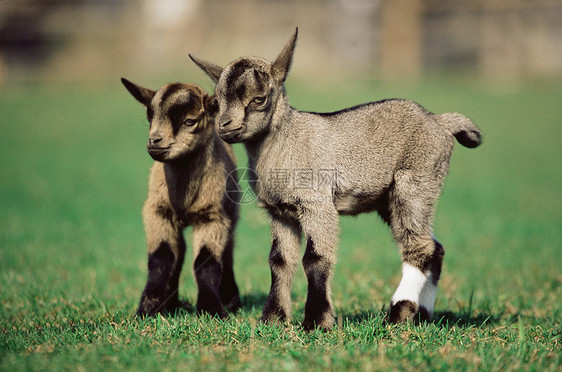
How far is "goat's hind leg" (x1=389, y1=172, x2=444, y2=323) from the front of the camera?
577 cm

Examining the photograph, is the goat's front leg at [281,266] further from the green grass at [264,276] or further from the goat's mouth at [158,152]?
the goat's mouth at [158,152]

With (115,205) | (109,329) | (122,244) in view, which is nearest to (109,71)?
(115,205)

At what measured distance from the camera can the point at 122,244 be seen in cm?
1127

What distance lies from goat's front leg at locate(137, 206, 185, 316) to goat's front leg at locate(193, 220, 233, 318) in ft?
0.70

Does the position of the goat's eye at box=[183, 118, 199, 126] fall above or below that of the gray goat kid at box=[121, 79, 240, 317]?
above

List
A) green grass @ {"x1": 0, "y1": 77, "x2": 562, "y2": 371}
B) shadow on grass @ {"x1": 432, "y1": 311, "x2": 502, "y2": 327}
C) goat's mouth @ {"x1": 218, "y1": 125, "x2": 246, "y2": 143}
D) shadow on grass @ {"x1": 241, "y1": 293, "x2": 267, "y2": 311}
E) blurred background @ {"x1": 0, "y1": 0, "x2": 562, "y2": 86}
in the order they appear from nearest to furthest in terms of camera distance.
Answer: green grass @ {"x1": 0, "y1": 77, "x2": 562, "y2": 371} < goat's mouth @ {"x1": 218, "y1": 125, "x2": 246, "y2": 143} < shadow on grass @ {"x1": 432, "y1": 311, "x2": 502, "y2": 327} < shadow on grass @ {"x1": 241, "y1": 293, "x2": 267, "y2": 311} < blurred background @ {"x1": 0, "y1": 0, "x2": 562, "y2": 86}

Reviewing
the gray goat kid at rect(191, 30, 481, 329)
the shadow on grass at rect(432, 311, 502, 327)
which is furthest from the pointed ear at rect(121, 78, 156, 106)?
the shadow on grass at rect(432, 311, 502, 327)

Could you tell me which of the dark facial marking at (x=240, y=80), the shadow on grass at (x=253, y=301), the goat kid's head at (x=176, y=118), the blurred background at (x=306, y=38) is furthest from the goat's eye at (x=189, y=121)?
the blurred background at (x=306, y=38)

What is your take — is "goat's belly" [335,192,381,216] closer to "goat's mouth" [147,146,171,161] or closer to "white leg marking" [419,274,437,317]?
"white leg marking" [419,274,437,317]

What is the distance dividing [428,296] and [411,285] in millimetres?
391

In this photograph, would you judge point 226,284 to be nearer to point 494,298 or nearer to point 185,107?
point 185,107

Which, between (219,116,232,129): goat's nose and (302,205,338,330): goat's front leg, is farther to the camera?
(302,205,338,330): goat's front leg

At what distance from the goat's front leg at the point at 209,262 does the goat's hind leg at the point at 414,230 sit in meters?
1.61

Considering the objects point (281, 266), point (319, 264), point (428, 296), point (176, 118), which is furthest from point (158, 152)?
point (428, 296)
